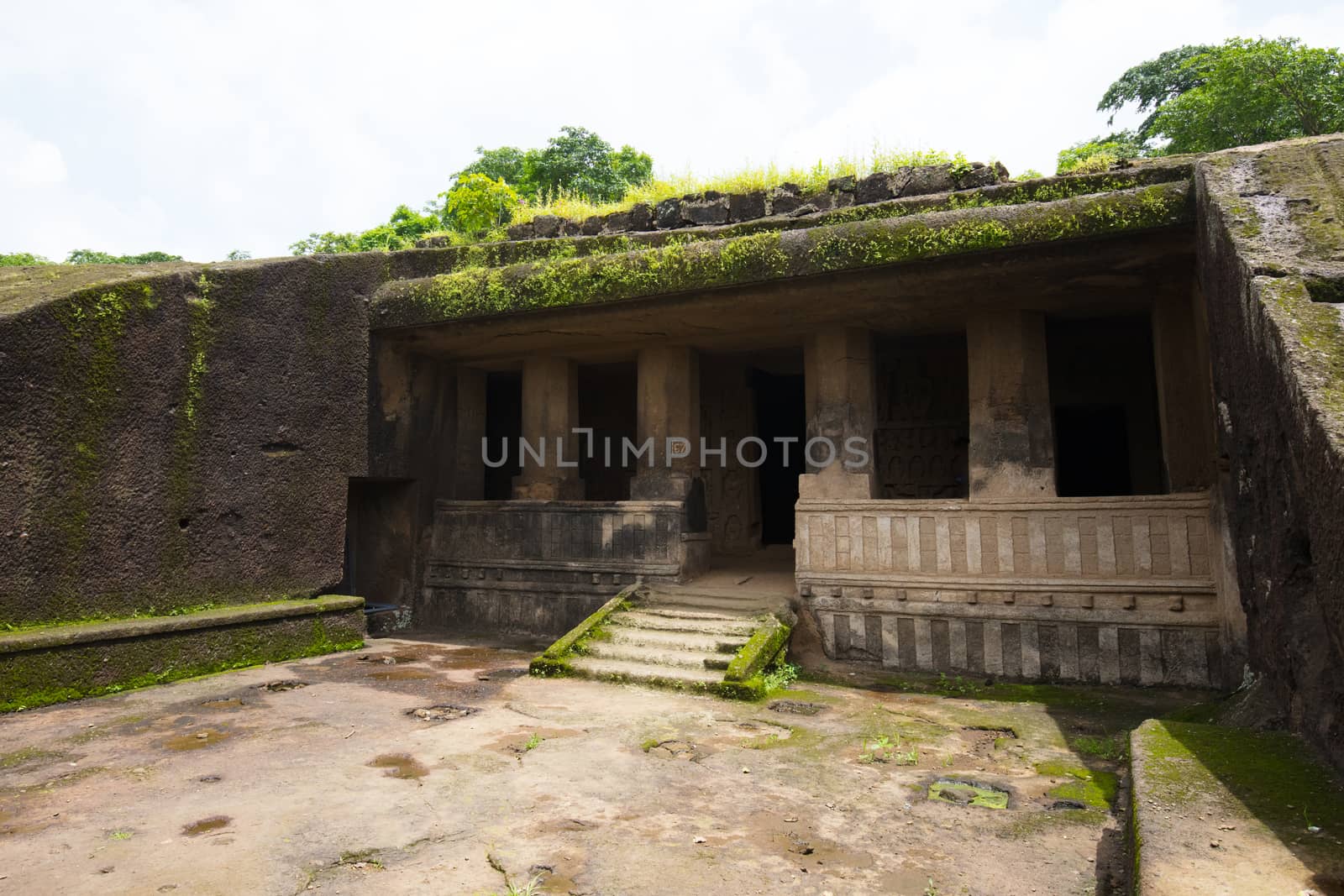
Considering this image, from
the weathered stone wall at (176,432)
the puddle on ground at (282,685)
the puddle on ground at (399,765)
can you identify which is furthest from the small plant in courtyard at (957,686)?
the weathered stone wall at (176,432)

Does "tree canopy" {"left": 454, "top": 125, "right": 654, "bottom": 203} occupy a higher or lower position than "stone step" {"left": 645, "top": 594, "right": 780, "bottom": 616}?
higher

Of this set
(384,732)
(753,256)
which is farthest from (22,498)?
(753,256)

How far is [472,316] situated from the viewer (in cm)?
811

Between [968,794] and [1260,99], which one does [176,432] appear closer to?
[968,794]

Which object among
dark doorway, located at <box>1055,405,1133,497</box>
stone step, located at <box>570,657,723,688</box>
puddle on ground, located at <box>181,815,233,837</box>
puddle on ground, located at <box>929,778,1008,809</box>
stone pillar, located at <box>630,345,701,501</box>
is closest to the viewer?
puddle on ground, located at <box>181,815,233,837</box>

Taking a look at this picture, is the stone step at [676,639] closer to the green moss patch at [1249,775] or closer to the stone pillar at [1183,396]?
the green moss patch at [1249,775]

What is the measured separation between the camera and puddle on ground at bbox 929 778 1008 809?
365 centimetres

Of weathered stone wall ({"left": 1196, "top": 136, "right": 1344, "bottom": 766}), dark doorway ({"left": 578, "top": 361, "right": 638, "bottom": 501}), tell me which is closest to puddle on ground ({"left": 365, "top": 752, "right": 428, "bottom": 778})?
weathered stone wall ({"left": 1196, "top": 136, "right": 1344, "bottom": 766})

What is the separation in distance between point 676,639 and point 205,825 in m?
3.89

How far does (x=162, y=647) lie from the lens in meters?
6.20

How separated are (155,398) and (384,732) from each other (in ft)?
12.2

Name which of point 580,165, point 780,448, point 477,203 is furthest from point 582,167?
point 780,448

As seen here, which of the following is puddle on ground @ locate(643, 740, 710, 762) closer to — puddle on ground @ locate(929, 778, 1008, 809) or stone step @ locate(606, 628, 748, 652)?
puddle on ground @ locate(929, 778, 1008, 809)

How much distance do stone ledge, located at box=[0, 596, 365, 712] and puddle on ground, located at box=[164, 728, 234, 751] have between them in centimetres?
161
